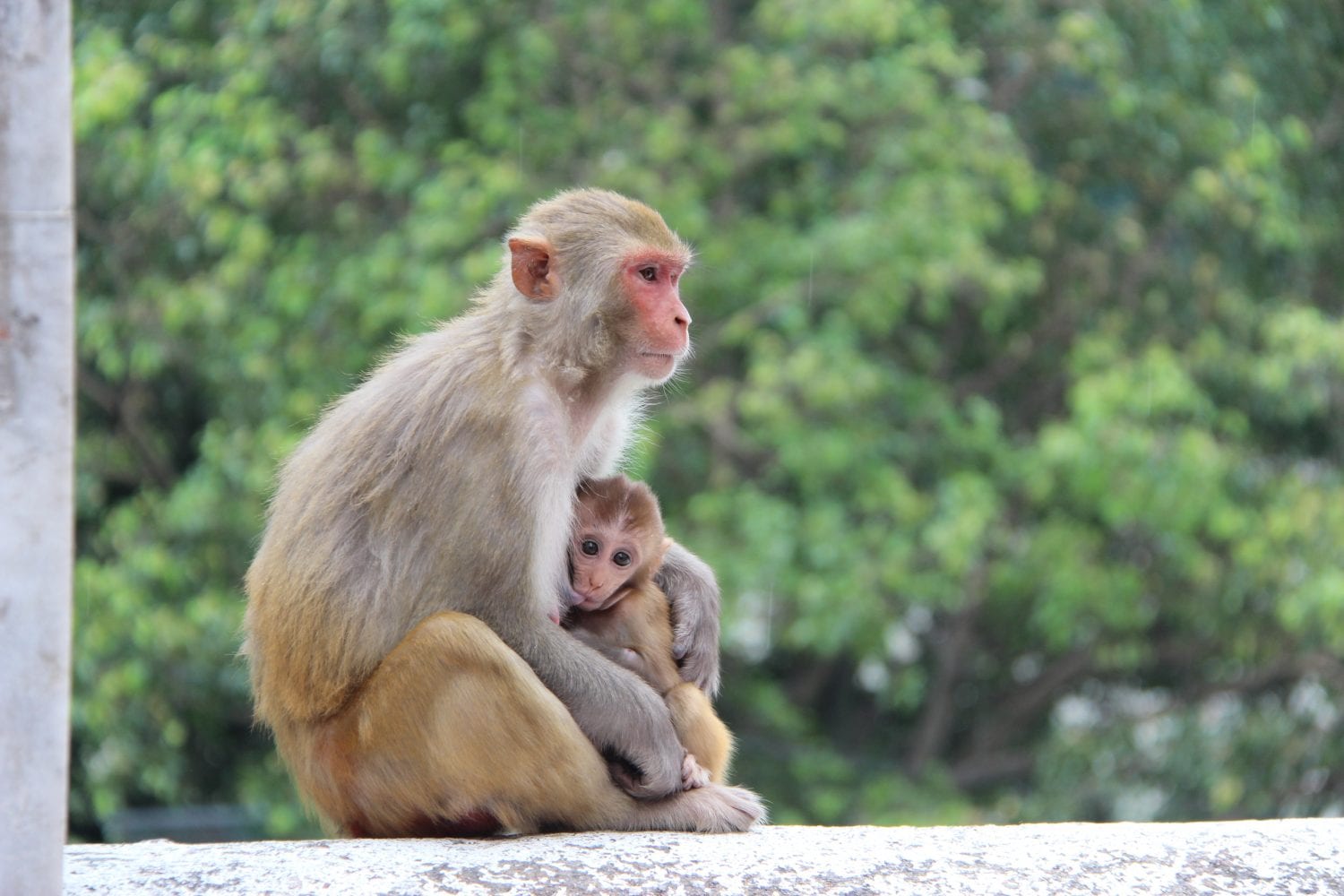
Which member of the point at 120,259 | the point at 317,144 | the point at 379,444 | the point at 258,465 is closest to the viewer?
the point at 379,444

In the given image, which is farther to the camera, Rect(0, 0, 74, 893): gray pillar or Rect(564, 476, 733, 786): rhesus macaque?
Rect(564, 476, 733, 786): rhesus macaque

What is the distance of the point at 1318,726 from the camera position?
9.70m

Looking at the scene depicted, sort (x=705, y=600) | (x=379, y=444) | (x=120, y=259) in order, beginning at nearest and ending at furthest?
(x=379, y=444), (x=705, y=600), (x=120, y=259)

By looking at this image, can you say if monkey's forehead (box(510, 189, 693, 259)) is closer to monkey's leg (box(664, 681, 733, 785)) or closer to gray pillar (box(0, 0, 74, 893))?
monkey's leg (box(664, 681, 733, 785))

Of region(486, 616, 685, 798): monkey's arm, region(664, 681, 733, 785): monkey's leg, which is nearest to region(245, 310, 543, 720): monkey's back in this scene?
region(486, 616, 685, 798): monkey's arm

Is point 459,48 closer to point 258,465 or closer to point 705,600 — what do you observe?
point 258,465

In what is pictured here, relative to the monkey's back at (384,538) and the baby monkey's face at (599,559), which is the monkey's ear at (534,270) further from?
the baby monkey's face at (599,559)

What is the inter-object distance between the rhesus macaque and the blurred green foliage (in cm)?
395

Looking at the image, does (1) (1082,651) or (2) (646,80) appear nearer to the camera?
(2) (646,80)

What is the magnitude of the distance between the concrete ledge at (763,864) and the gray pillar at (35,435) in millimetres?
736

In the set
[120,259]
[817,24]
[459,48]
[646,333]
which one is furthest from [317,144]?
[646,333]

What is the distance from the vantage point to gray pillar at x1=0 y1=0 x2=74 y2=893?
2400 millimetres

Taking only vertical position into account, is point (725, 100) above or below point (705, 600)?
above

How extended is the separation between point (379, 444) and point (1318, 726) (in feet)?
24.9
